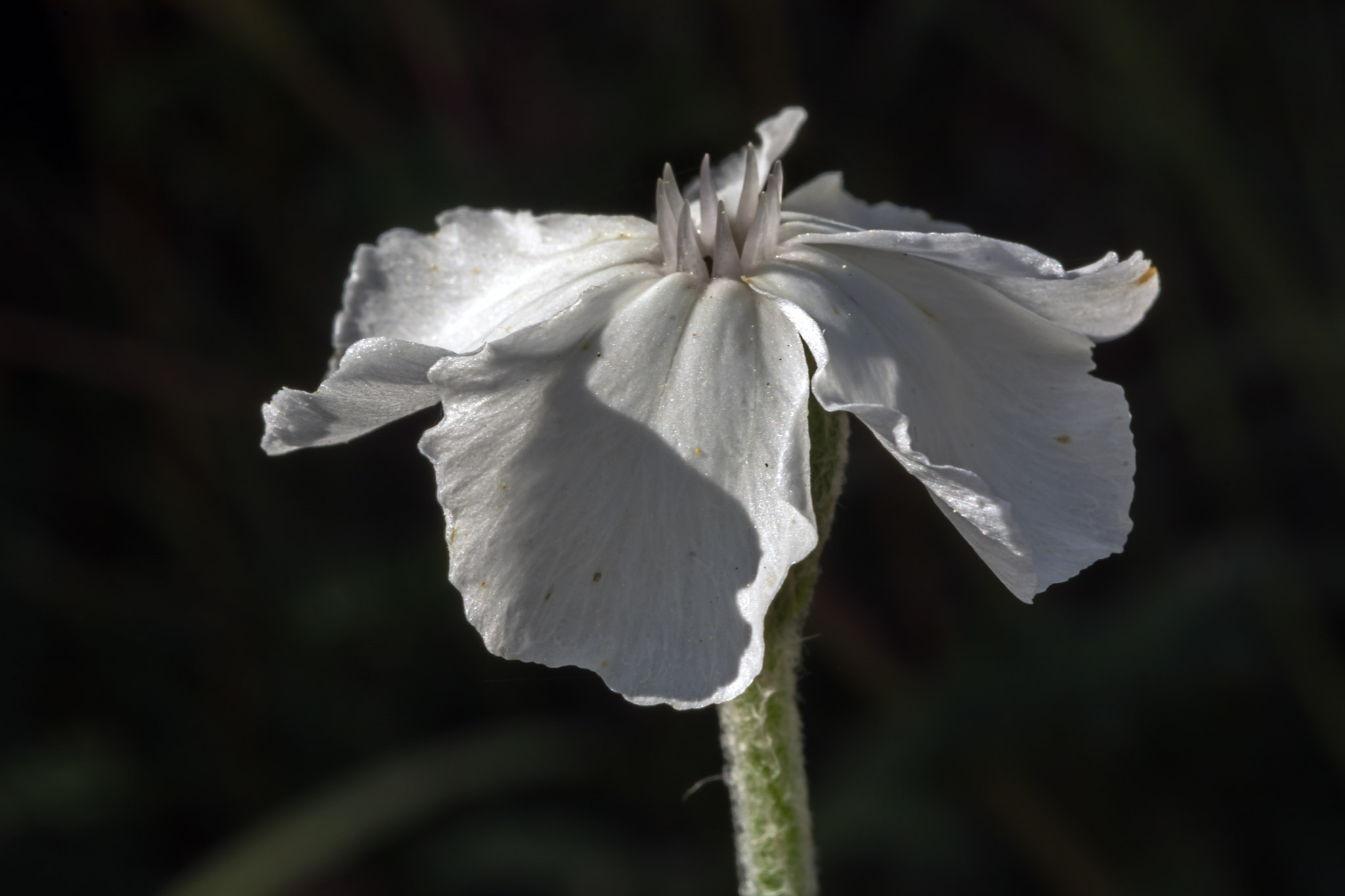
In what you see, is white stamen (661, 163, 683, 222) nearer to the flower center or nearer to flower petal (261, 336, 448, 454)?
the flower center

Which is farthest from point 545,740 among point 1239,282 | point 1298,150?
point 1298,150

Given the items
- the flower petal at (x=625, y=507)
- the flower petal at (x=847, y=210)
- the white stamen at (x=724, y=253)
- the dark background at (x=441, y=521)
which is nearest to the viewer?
the flower petal at (x=625, y=507)

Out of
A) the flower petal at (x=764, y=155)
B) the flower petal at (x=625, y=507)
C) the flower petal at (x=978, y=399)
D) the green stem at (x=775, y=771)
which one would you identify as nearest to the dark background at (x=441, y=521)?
the flower petal at (x=764, y=155)

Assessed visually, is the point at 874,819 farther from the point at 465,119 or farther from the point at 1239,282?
the point at 465,119

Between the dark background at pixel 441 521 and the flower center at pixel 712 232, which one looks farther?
the dark background at pixel 441 521

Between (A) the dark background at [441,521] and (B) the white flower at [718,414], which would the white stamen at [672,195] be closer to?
(B) the white flower at [718,414]

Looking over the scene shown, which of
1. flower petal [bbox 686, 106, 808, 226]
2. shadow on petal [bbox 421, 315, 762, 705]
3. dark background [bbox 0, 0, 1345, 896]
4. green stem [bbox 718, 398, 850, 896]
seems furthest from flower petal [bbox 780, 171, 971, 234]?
dark background [bbox 0, 0, 1345, 896]

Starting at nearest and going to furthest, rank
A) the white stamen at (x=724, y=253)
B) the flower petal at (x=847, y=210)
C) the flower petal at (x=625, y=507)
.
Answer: the flower petal at (x=625, y=507), the white stamen at (x=724, y=253), the flower petal at (x=847, y=210)

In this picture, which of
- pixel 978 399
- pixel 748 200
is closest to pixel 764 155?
pixel 748 200
